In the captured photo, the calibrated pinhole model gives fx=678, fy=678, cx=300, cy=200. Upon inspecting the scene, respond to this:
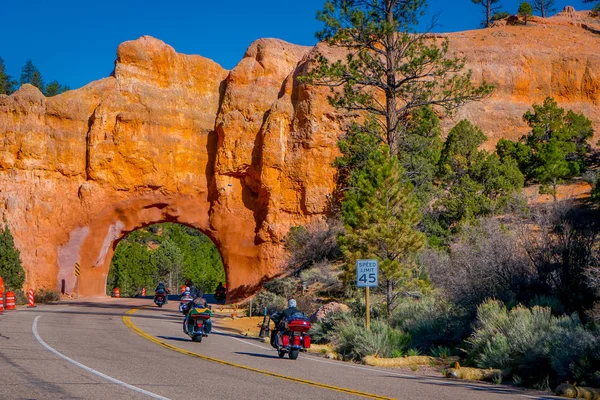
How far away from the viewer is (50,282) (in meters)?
45.9

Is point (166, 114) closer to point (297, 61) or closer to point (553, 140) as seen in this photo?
point (297, 61)

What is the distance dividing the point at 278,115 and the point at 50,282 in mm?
19145

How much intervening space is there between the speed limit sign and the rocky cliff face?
1029 inches

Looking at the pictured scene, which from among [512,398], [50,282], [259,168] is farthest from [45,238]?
[512,398]

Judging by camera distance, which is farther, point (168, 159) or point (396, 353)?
point (168, 159)

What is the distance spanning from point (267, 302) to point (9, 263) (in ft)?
62.1

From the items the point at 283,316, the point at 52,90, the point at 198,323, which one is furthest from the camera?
the point at 52,90

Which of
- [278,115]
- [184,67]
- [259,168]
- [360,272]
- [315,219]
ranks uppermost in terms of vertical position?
[184,67]

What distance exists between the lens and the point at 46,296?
142 feet

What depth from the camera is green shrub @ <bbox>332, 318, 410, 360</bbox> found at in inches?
643

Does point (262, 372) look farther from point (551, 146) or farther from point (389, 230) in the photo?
point (551, 146)

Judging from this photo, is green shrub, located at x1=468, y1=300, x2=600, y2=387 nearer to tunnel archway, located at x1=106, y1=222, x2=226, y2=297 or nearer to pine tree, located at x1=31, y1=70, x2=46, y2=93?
tunnel archway, located at x1=106, y1=222, x2=226, y2=297

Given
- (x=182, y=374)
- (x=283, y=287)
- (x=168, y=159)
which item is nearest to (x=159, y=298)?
(x=283, y=287)

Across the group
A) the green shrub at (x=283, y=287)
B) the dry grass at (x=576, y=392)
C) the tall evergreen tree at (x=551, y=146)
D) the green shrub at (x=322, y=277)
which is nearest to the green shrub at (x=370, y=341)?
the dry grass at (x=576, y=392)
